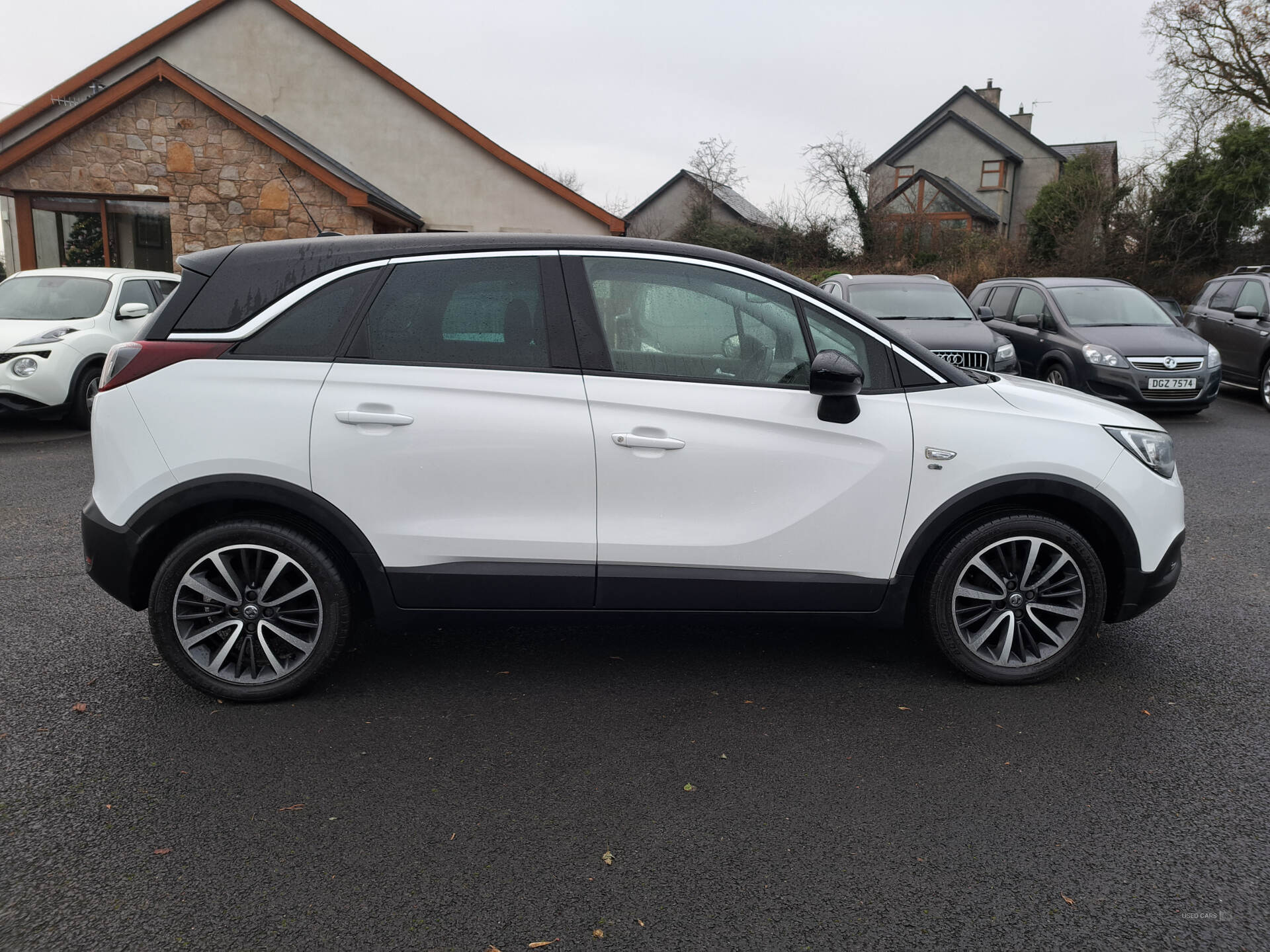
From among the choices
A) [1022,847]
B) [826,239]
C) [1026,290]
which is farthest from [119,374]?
[826,239]

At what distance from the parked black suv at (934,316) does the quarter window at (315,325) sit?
7.92 metres

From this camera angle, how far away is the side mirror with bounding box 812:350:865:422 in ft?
12.1

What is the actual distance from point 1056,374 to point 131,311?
11413mm

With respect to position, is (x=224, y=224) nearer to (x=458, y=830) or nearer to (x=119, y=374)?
(x=119, y=374)

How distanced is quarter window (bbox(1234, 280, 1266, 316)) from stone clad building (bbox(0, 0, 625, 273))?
38.2 feet

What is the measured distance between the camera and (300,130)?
2050 centimetres

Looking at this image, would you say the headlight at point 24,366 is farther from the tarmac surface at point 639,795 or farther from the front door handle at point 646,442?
the front door handle at point 646,442

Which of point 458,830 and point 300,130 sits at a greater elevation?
point 300,130

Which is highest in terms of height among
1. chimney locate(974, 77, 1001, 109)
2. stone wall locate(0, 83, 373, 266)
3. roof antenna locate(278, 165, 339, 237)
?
chimney locate(974, 77, 1001, 109)

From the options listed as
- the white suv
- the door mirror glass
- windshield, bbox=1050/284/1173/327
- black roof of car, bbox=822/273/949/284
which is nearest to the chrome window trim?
the white suv

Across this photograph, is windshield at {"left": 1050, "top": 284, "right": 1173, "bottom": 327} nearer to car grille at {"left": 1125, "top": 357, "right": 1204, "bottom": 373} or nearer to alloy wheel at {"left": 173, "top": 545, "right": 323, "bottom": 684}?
car grille at {"left": 1125, "top": 357, "right": 1204, "bottom": 373}

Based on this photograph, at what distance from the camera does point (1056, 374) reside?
12273mm

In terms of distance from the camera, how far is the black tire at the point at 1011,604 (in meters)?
3.92

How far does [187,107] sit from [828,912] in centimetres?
1724
